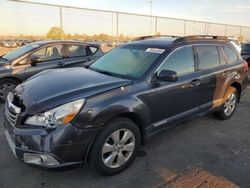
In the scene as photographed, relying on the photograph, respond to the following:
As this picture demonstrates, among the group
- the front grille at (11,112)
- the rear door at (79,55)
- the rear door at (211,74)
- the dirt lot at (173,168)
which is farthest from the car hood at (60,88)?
the rear door at (79,55)

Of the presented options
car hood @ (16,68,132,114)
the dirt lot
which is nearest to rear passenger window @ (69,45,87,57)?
the dirt lot

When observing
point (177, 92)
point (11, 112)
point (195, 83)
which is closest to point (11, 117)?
point (11, 112)

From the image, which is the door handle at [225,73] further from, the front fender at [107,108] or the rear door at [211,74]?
the front fender at [107,108]

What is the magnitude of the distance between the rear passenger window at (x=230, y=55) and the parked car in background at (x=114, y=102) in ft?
0.71

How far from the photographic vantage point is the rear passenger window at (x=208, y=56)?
4121 mm

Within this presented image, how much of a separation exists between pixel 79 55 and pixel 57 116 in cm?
455

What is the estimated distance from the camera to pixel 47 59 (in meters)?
6.34

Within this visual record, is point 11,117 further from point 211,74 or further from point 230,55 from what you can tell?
point 230,55

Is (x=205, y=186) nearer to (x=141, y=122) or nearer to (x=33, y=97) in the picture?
(x=141, y=122)

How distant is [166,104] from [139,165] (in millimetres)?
963

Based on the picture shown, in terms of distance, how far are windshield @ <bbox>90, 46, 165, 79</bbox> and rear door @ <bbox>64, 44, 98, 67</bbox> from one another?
8.30 ft

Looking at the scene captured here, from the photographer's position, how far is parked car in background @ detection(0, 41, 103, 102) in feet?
19.0

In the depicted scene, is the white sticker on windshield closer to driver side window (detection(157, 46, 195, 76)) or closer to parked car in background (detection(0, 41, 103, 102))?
driver side window (detection(157, 46, 195, 76))

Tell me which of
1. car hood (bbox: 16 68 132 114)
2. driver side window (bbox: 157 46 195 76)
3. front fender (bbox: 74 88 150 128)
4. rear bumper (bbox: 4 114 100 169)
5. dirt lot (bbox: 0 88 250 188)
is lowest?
dirt lot (bbox: 0 88 250 188)
